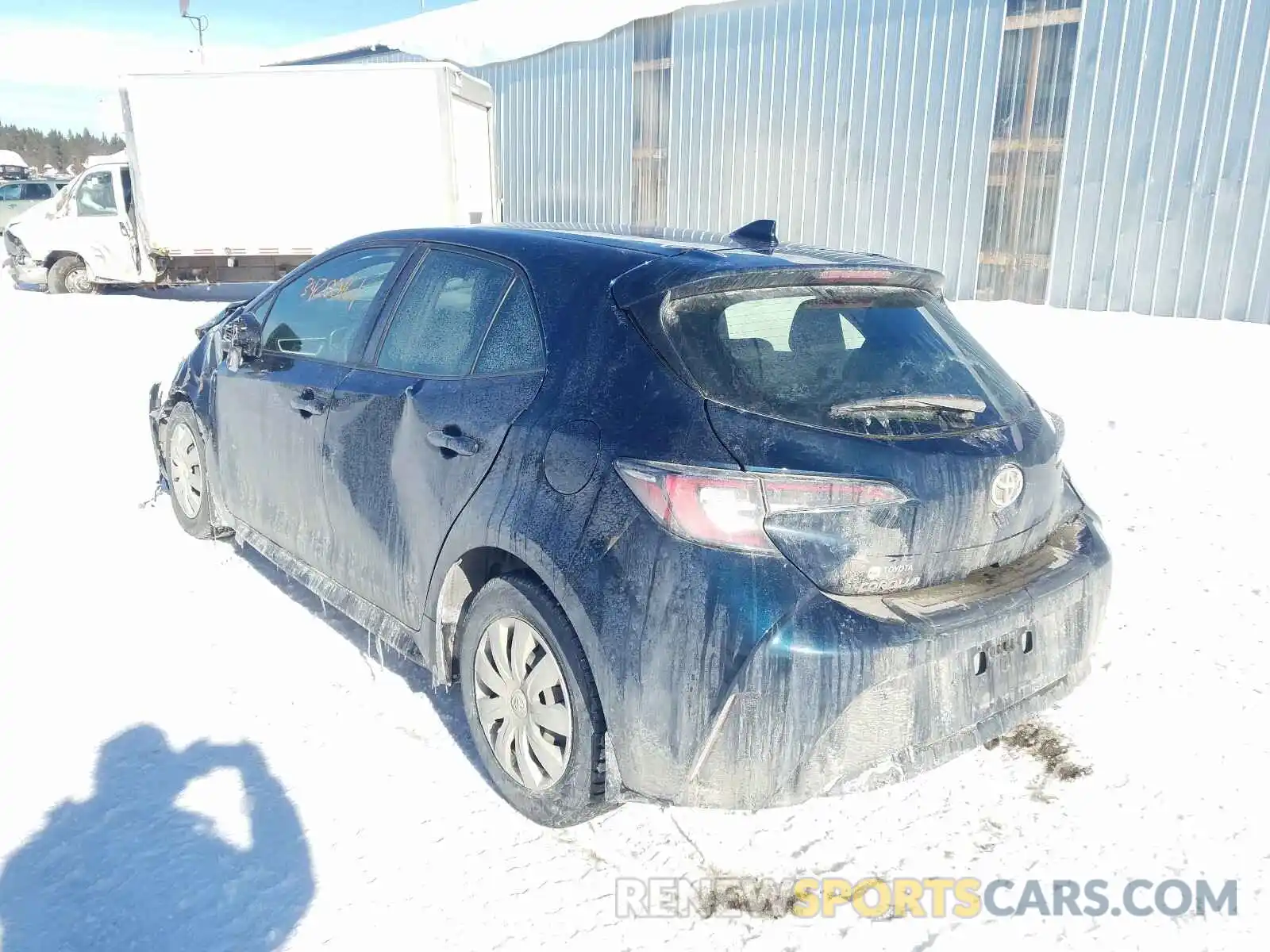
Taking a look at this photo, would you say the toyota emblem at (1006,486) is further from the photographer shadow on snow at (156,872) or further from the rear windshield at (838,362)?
the photographer shadow on snow at (156,872)

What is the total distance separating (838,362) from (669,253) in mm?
588

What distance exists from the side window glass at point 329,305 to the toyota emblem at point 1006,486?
2.23 m

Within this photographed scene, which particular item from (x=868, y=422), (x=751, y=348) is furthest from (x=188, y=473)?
(x=868, y=422)

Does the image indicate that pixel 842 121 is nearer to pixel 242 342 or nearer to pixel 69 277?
pixel 242 342

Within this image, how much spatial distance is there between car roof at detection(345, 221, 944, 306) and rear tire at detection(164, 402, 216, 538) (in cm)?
187

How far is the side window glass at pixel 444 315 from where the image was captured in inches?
116

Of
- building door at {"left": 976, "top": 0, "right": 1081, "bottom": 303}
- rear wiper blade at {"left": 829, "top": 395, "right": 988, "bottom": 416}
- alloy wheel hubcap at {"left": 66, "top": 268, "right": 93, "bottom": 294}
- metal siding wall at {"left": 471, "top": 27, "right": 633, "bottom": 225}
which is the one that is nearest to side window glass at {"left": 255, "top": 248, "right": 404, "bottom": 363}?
rear wiper blade at {"left": 829, "top": 395, "right": 988, "bottom": 416}

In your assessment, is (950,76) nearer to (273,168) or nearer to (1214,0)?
(1214,0)

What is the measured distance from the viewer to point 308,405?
3500 mm

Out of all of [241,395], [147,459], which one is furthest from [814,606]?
[147,459]

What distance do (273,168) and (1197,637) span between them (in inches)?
513

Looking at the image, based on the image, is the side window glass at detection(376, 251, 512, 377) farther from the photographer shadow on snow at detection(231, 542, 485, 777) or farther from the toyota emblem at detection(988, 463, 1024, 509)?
the toyota emblem at detection(988, 463, 1024, 509)

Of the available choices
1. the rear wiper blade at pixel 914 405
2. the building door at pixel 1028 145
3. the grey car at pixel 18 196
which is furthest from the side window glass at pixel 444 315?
the grey car at pixel 18 196

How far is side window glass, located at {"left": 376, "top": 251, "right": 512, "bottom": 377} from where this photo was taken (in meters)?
2.94
